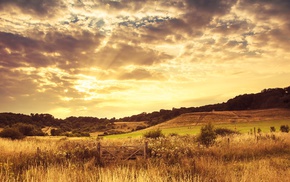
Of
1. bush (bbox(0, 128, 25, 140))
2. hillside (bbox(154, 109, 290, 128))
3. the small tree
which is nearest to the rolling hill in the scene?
hillside (bbox(154, 109, 290, 128))

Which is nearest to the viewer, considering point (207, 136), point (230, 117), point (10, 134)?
point (207, 136)

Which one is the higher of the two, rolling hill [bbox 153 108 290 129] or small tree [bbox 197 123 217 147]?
rolling hill [bbox 153 108 290 129]

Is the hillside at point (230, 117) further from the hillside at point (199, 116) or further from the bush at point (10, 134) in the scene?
the bush at point (10, 134)

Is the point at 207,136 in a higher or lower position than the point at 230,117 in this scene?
lower

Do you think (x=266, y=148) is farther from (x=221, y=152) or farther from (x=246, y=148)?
(x=221, y=152)

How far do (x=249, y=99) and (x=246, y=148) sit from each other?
349 feet

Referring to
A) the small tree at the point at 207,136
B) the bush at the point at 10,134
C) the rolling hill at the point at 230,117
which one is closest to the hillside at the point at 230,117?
the rolling hill at the point at 230,117

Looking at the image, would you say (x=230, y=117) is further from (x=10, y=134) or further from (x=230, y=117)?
(x=10, y=134)

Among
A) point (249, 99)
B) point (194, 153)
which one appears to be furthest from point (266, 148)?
point (249, 99)

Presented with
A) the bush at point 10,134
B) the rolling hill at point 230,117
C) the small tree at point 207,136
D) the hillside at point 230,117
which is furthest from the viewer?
the hillside at point 230,117

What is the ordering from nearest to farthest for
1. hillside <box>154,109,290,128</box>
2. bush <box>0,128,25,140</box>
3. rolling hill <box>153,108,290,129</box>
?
bush <box>0,128,25,140</box> → rolling hill <box>153,108,290,129</box> → hillside <box>154,109,290,128</box>

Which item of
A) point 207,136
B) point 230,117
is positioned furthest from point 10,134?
point 230,117

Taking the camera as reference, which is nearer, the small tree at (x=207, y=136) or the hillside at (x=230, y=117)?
the small tree at (x=207, y=136)

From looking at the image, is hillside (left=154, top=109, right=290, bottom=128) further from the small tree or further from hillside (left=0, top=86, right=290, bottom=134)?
the small tree
